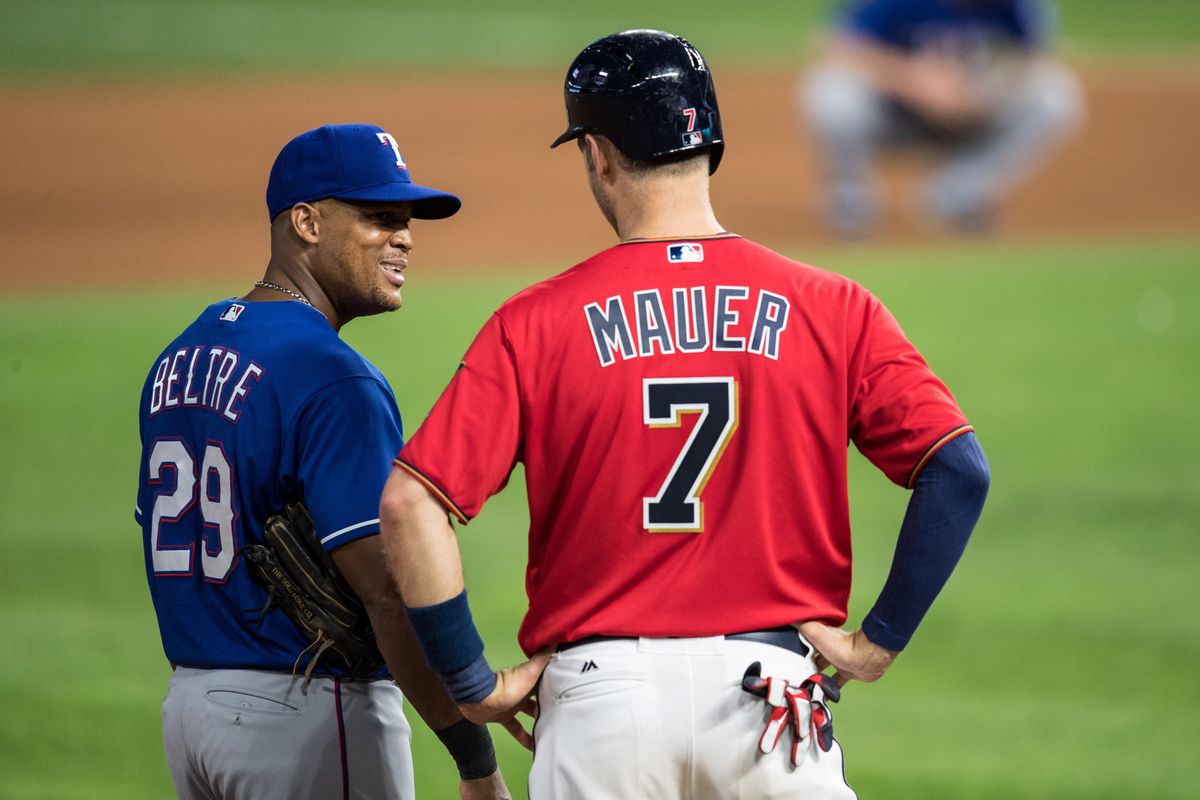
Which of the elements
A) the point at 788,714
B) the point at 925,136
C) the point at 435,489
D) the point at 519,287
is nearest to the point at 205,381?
the point at 435,489

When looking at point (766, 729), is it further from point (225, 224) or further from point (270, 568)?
point (225, 224)

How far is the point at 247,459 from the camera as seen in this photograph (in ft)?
9.29

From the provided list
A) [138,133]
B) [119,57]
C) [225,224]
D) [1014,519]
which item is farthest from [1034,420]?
[119,57]

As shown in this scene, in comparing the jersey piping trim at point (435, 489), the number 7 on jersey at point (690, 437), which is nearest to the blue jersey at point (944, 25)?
the number 7 on jersey at point (690, 437)

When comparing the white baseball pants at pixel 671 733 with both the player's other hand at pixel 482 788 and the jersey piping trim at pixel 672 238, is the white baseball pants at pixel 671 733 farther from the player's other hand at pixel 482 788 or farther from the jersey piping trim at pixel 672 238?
the jersey piping trim at pixel 672 238

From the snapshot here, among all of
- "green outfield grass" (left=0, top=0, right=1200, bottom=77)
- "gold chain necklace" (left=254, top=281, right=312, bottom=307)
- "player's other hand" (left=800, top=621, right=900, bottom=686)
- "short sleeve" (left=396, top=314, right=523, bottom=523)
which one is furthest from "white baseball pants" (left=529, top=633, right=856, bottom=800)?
"green outfield grass" (left=0, top=0, right=1200, bottom=77)

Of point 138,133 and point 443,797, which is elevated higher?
point 138,133

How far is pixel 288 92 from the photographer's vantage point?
21812mm

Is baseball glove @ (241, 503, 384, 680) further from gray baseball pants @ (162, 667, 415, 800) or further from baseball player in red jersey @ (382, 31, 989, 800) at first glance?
baseball player in red jersey @ (382, 31, 989, 800)

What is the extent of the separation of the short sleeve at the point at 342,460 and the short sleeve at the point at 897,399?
2.97 ft

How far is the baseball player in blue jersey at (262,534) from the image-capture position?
110 inches

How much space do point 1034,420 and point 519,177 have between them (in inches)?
393

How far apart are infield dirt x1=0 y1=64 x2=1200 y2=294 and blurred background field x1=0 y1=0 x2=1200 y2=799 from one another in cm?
7

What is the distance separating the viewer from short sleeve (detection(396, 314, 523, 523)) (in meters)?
2.47
